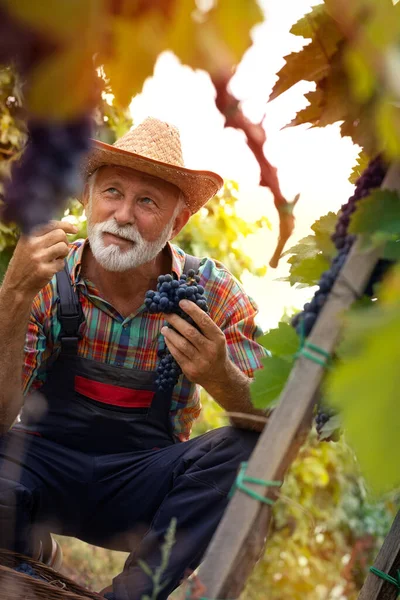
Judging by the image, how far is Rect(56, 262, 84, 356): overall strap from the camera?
2.49m

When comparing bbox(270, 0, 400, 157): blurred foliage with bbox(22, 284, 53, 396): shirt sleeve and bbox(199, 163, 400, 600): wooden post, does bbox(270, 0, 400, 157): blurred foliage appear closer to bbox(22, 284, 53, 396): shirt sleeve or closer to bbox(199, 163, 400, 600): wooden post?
bbox(199, 163, 400, 600): wooden post

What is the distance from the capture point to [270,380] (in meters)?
1.12

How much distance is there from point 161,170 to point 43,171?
184 centimetres

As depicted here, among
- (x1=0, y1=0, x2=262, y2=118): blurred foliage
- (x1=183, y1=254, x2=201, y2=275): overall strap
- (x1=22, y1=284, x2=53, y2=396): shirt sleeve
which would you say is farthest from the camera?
(x1=183, y1=254, x2=201, y2=275): overall strap

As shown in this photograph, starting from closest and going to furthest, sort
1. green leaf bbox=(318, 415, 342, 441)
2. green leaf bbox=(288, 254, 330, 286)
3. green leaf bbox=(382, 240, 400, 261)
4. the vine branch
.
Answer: the vine branch
green leaf bbox=(382, 240, 400, 261)
green leaf bbox=(288, 254, 330, 286)
green leaf bbox=(318, 415, 342, 441)

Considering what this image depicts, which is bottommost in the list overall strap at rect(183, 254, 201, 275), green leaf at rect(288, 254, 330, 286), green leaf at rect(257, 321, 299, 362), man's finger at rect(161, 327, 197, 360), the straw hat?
green leaf at rect(257, 321, 299, 362)

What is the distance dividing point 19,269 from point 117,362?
639mm

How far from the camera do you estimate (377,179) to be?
107 centimetres

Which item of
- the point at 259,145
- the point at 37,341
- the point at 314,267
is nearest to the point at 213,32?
the point at 259,145

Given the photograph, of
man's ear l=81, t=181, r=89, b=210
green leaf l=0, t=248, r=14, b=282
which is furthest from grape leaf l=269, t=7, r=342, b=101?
green leaf l=0, t=248, r=14, b=282

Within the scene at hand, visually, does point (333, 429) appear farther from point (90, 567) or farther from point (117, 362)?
point (90, 567)

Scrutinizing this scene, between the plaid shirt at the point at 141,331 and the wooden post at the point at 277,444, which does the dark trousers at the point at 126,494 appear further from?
the wooden post at the point at 277,444

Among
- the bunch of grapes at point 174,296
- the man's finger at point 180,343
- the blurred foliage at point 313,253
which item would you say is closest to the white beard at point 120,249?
the bunch of grapes at point 174,296

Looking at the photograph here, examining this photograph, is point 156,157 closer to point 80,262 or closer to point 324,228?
point 80,262
